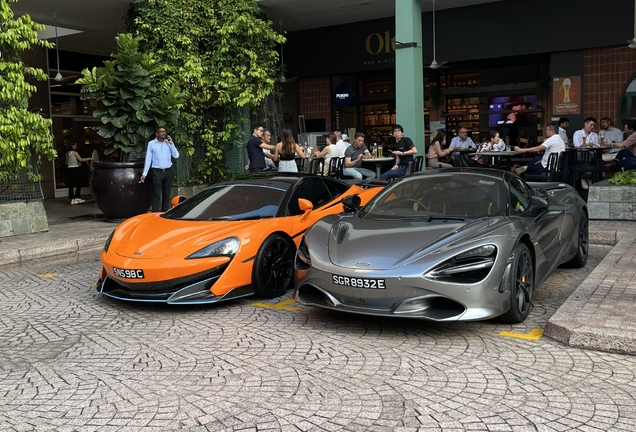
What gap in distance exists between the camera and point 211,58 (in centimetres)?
1705

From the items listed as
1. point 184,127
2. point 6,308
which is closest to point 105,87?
point 184,127

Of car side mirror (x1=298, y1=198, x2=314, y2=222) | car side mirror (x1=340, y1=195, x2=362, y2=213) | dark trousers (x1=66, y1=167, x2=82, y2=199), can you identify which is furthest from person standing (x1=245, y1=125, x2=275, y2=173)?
dark trousers (x1=66, y1=167, x2=82, y2=199)

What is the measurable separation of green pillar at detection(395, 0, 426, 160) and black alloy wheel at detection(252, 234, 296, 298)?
25.4ft

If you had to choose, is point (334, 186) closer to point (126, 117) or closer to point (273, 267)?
point (273, 267)

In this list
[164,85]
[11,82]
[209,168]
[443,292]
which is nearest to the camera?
[443,292]

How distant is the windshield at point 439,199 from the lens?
237 inches

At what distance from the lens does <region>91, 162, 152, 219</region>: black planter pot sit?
41.4ft

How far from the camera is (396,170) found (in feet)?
43.9

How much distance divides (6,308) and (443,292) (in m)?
4.47

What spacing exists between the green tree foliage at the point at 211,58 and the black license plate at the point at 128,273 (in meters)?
10.9

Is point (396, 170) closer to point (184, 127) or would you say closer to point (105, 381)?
point (184, 127)

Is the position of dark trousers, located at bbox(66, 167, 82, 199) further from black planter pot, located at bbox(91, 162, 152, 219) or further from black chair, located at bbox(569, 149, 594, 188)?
black chair, located at bbox(569, 149, 594, 188)

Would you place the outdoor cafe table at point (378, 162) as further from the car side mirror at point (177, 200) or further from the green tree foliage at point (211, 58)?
the car side mirror at point (177, 200)

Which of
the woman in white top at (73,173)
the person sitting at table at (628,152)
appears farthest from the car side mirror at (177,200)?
the woman in white top at (73,173)
